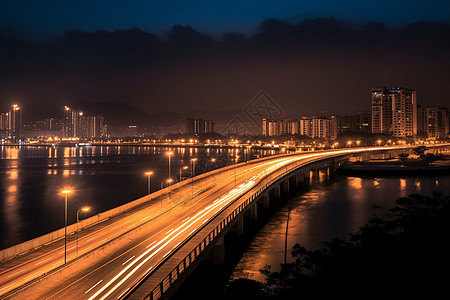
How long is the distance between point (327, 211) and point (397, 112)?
487ft

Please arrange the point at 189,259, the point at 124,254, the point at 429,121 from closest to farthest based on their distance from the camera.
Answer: the point at 189,259, the point at 124,254, the point at 429,121

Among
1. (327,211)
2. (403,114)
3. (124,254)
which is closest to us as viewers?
(124,254)

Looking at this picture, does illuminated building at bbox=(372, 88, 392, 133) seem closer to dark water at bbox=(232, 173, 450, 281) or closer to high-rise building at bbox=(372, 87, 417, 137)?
high-rise building at bbox=(372, 87, 417, 137)

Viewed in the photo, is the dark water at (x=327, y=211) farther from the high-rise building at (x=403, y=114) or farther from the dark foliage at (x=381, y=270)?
the high-rise building at (x=403, y=114)

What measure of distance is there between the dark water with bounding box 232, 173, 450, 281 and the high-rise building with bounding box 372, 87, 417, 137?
110 m

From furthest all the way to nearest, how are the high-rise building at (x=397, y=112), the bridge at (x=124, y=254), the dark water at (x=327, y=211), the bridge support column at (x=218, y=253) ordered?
the high-rise building at (x=397, y=112) < the dark water at (x=327, y=211) < the bridge support column at (x=218, y=253) < the bridge at (x=124, y=254)

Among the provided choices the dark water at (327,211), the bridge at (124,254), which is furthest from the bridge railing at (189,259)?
the dark water at (327,211)

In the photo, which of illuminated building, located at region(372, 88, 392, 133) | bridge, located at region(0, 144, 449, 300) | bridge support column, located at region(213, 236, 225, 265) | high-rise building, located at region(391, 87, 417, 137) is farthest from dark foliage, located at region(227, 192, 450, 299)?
illuminated building, located at region(372, 88, 392, 133)

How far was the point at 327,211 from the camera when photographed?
120 ft

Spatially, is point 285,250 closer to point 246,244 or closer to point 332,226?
point 246,244

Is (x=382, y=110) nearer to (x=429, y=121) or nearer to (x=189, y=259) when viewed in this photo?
(x=429, y=121)

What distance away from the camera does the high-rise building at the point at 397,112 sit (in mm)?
164625

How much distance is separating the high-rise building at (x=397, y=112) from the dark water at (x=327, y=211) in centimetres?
10968

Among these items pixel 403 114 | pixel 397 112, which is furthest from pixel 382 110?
pixel 403 114
